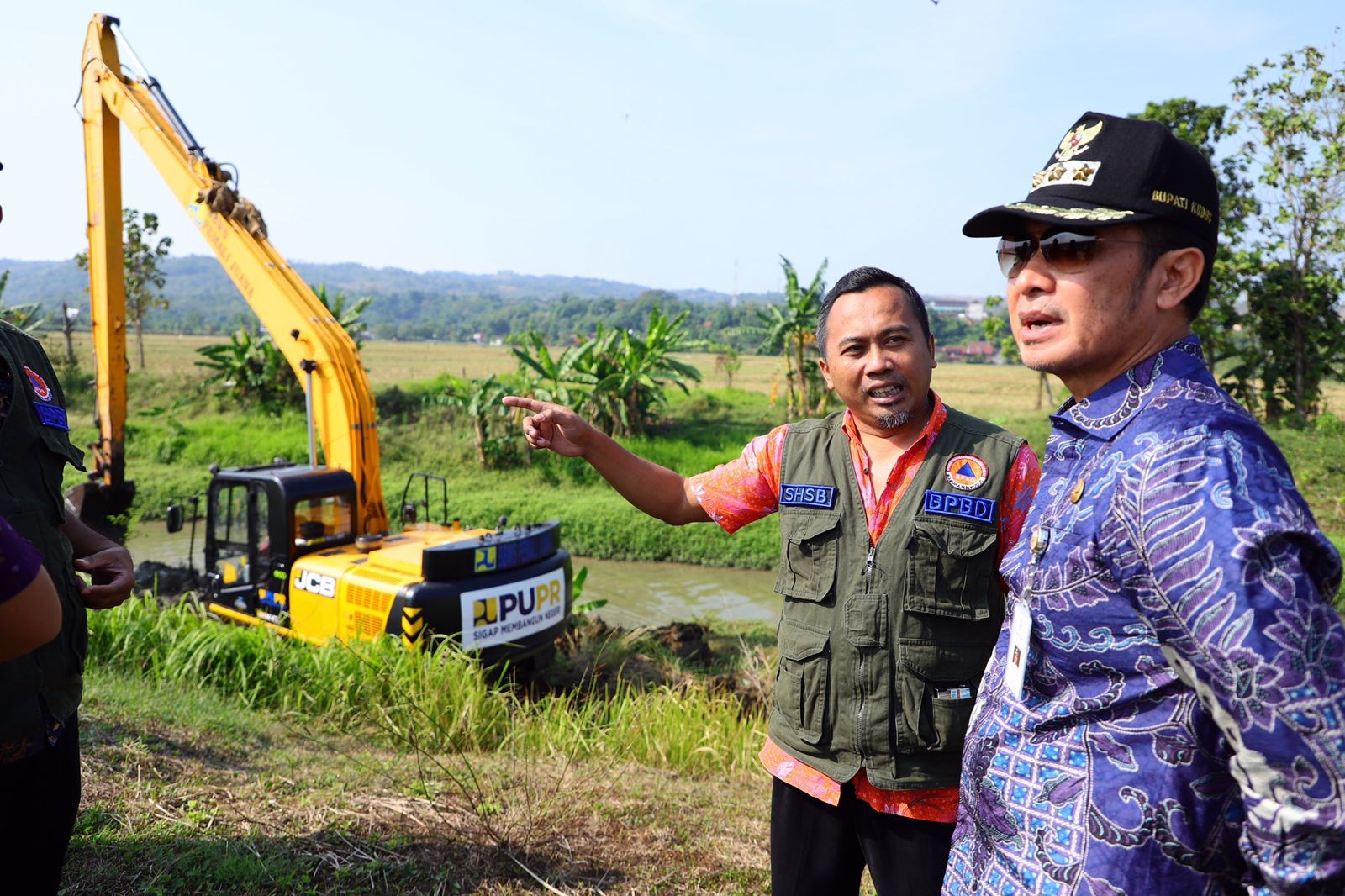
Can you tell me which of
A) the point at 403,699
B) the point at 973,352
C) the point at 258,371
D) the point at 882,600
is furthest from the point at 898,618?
the point at 973,352

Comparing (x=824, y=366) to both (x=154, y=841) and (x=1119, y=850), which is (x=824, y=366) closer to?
(x=1119, y=850)

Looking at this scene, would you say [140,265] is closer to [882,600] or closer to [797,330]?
[797,330]

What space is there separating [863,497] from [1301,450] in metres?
15.6

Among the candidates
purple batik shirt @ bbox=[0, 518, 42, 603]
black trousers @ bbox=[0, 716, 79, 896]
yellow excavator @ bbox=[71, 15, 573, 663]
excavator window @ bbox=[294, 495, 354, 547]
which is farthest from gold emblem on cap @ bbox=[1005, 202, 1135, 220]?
excavator window @ bbox=[294, 495, 354, 547]

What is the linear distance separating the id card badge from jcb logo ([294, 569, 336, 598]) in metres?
5.64

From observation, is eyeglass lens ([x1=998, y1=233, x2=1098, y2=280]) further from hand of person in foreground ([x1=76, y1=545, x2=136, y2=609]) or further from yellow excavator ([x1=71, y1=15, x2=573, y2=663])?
yellow excavator ([x1=71, y1=15, x2=573, y2=663])

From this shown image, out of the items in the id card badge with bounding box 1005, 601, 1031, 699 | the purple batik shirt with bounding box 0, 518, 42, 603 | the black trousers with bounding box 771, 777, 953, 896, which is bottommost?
the black trousers with bounding box 771, 777, 953, 896

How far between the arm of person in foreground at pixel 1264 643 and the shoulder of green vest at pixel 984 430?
110 cm

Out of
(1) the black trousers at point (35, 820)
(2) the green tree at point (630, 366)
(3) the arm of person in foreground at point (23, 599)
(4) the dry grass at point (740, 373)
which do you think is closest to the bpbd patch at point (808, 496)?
(3) the arm of person in foreground at point (23, 599)

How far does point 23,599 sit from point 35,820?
3.00 feet

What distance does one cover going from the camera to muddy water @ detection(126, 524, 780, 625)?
11.3 meters

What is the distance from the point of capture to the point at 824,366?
2.49m

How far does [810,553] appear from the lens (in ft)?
7.54

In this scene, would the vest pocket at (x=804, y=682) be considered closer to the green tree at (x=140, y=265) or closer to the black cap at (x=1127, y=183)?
the black cap at (x=1127, y=183)
